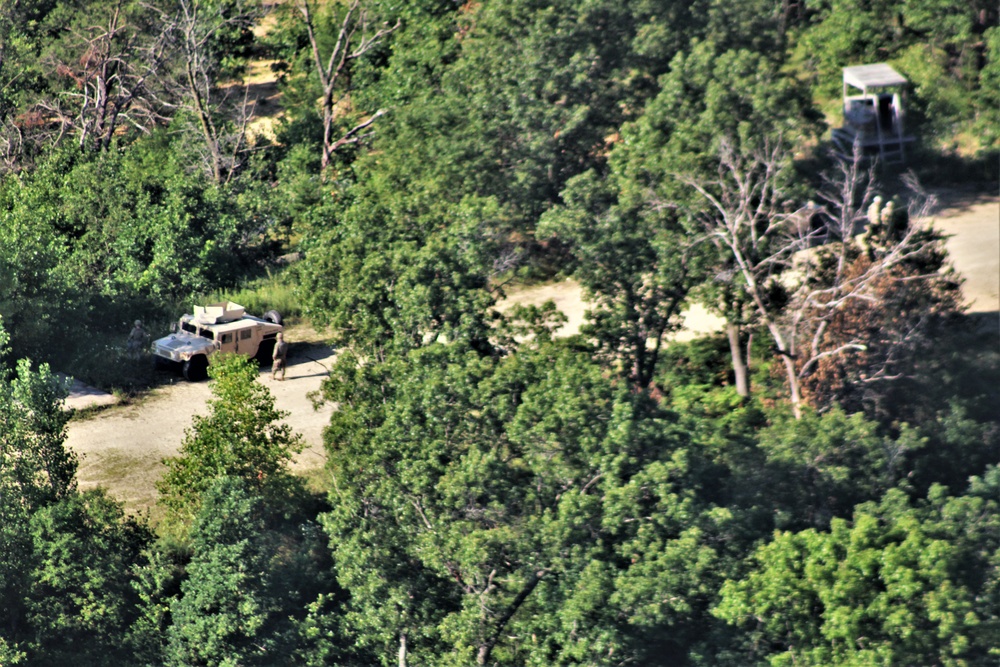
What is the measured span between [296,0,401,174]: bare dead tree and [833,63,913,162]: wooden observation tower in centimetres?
1458

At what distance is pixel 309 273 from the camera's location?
2667 centimetres

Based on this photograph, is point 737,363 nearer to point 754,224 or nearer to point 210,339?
point 754,224

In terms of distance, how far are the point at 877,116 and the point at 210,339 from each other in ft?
71.1

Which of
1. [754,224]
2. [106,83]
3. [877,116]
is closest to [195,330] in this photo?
[754,224]

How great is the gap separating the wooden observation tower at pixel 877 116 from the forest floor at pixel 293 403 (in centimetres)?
307

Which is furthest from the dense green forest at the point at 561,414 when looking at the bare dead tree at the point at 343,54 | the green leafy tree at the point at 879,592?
the bare dead tree at the point at 343,54

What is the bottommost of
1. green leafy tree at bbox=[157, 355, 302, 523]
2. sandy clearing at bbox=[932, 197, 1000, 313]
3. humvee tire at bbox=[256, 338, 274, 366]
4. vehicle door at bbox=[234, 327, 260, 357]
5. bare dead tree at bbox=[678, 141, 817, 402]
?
sandy clearing at bbox=[932, 197, 1000, 313]

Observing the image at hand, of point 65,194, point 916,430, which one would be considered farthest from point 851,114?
point 65,194

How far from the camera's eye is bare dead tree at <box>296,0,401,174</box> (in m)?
44.3

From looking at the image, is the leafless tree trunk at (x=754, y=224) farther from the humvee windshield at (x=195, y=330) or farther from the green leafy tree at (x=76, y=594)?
the humvee windshield at (x=195, y=330)

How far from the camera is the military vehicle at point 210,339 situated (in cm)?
3438

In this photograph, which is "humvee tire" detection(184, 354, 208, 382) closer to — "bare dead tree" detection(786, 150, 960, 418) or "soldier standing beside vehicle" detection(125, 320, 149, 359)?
"soldier standing beside vehicle" detection(125, 320, 149, 359)

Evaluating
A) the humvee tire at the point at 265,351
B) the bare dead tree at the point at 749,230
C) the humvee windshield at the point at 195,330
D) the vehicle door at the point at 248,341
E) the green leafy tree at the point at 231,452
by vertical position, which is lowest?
the humvee tire at the point at 265,351

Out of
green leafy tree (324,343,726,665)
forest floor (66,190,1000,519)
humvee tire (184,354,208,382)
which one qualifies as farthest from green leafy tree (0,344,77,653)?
humvee tire (184,354,208,382)
